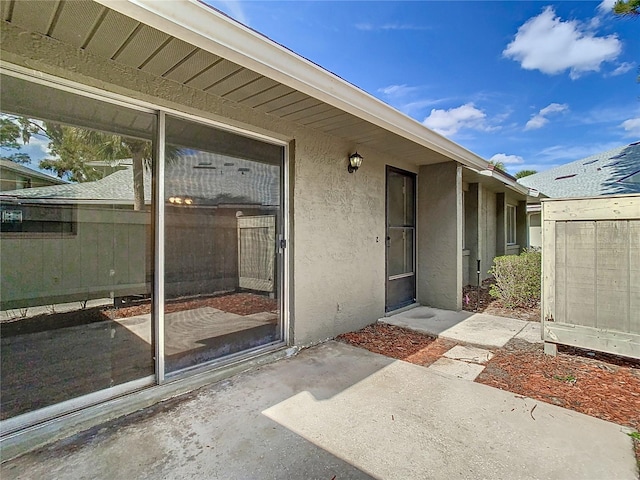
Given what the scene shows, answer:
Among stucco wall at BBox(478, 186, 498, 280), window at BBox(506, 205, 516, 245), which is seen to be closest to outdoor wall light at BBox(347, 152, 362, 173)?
stucco wall at BBox(478, 186, 498, 280)

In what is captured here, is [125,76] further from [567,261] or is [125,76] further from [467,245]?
[467,245]

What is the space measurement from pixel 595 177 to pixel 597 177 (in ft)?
0.19

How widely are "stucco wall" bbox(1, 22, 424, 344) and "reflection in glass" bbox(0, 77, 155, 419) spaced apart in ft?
0.70

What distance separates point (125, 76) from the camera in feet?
8.06

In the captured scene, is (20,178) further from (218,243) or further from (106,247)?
(218,243)

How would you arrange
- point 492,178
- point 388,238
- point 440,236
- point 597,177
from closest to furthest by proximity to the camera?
point 388,238 < point 440,236 < point 492,178 < point 597,177

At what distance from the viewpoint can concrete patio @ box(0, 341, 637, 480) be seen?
69.8 inches

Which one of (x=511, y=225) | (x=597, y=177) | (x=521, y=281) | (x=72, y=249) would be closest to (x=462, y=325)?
(x=521, y=281)

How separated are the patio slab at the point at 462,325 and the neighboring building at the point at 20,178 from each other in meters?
4.28

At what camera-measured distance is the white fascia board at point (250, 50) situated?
1.68m

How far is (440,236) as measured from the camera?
5.64m

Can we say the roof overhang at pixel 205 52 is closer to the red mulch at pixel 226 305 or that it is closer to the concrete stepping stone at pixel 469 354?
the red mulch at pixel 226 305

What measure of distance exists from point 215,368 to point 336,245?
81.9 inches

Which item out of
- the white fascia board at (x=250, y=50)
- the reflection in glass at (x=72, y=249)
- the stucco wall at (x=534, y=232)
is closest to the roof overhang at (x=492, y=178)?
the white fascia board at (x=250, y=50)
